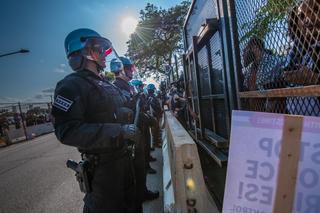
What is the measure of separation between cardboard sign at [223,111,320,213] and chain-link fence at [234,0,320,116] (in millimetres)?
290

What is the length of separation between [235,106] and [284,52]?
1081 millimetres

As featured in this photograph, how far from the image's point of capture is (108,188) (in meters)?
2.24

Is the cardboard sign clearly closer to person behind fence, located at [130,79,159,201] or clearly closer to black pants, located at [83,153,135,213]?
black pants, located at [83,153,135,213]

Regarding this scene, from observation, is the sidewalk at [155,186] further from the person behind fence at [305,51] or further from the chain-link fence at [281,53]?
the person behind fence at [305,51]

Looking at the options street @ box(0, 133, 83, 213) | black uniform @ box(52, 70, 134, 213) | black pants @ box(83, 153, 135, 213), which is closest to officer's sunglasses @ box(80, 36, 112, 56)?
black uniform @ box(52, 70, 134, 213)

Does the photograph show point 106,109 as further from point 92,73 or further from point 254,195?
point 254,195

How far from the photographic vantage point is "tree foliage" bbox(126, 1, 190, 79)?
2834 centimetres

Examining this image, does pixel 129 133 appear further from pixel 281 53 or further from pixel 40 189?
pixel 40 189

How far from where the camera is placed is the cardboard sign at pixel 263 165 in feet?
3.98

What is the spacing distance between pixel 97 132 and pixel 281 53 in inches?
60.0

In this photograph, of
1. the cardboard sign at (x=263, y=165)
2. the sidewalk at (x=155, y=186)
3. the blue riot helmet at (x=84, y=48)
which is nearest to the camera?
the cardboard sign at (x=263, y=165)

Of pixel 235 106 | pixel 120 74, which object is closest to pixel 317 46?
pixel 235 106

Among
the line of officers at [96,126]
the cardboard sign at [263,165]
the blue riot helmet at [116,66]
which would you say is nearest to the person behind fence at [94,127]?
the line of officers at [96,126]

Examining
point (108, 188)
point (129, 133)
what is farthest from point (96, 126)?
point (108, 188)
